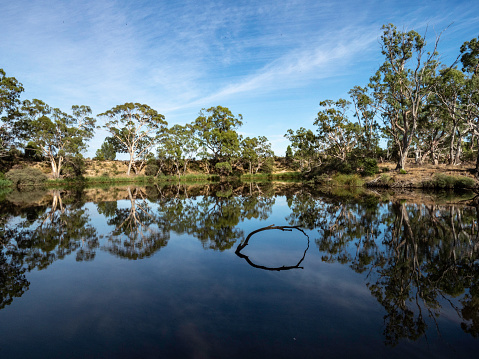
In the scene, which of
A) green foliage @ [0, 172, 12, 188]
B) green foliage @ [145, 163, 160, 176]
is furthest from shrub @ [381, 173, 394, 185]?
green foliage @ [0, 172, 12, 188]

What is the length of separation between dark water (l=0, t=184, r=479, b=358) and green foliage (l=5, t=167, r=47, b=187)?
33467 mm

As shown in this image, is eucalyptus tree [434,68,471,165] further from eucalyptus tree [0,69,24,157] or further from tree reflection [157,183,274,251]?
eucalyptus tree [0,69,24,157]

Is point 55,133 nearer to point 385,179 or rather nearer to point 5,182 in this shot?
point 5,182

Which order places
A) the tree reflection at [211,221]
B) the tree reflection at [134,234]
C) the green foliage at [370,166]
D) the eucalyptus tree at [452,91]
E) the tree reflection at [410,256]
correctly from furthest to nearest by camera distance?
the green foliage at [370,166]
the eucalyptus tree at [452,91]
the tree reflection at [211,221]
the tree reflection at [134,234]
the tree reflection at [410,256]

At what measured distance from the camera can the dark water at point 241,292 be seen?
4.17m

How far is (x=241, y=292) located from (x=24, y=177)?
45.0 meters

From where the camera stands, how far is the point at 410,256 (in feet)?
26.0

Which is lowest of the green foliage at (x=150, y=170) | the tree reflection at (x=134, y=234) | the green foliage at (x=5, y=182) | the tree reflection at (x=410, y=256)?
the tree reflection at (x=134, y=234)

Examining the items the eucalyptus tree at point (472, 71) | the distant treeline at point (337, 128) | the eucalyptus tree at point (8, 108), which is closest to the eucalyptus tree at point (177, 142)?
the distant treeline at point (337, 128)

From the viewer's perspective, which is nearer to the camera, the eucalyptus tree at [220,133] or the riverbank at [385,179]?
the riverbank at [385,179]

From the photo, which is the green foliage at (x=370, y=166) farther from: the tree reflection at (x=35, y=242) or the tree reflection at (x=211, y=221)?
the tree reflection at (x=35, y=242)

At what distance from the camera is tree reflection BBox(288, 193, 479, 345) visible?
16.4 ft

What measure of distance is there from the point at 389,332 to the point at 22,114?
168 ft

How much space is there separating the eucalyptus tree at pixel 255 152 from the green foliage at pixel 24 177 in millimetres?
38282
